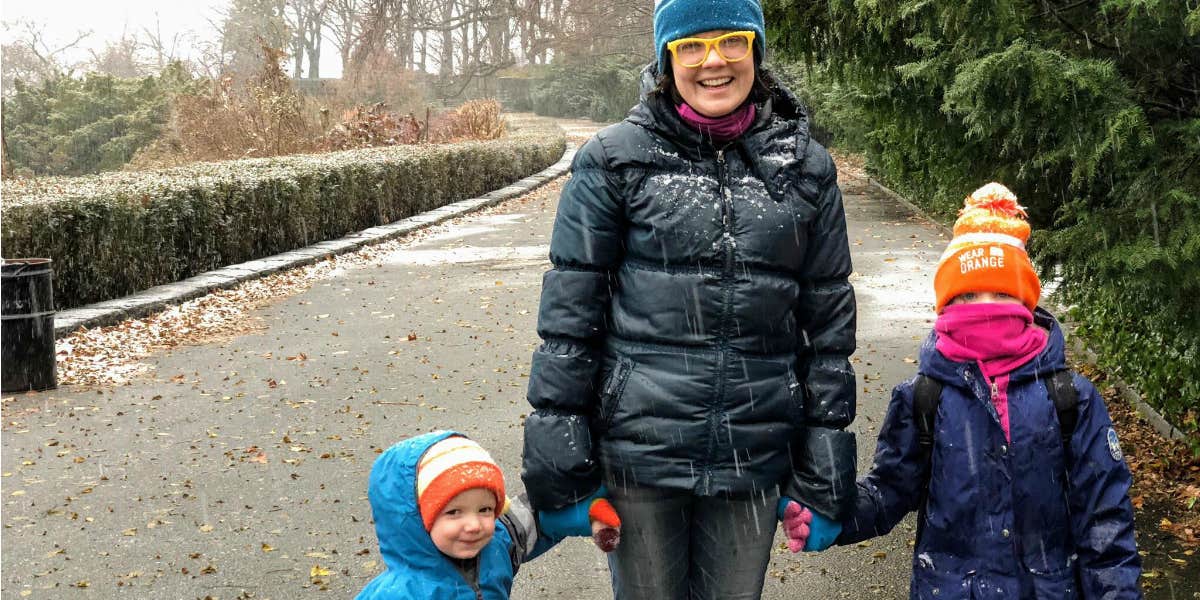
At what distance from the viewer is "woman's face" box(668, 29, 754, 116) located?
253 cm

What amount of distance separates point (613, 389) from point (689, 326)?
223 mm

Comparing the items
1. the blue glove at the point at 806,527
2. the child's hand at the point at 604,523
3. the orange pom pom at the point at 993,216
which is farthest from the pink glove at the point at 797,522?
the orange pom pom at the point at 993,216

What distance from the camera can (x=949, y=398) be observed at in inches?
112

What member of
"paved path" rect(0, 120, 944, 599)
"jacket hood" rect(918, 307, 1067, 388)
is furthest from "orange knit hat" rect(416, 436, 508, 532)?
"paved path" rect(0, 120, 944, 599)

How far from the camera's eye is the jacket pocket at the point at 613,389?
2.56m

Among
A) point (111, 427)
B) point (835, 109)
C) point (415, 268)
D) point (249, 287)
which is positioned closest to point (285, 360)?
point (111, 427)

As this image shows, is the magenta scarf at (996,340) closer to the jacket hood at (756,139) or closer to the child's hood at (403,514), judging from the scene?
the jacket hood at (756,139)

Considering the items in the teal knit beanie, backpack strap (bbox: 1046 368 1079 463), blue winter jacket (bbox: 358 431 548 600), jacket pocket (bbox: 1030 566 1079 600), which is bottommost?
jacket pocket (bbox: 1030 566 1079 600)

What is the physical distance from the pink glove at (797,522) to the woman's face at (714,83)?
91 cm

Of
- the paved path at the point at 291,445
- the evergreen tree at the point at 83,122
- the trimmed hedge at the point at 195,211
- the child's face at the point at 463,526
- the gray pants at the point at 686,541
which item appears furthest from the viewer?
the evergreen tree at the point at 83,122

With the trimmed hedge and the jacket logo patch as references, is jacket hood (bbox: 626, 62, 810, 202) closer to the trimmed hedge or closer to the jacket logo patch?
the jacket logo patch

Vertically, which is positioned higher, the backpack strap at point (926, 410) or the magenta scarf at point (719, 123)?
the magenta scarf at point (719, 123)

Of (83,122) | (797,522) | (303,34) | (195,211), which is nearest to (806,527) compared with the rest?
(797,522)

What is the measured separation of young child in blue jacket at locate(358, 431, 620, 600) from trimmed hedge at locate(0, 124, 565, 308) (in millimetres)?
7876
